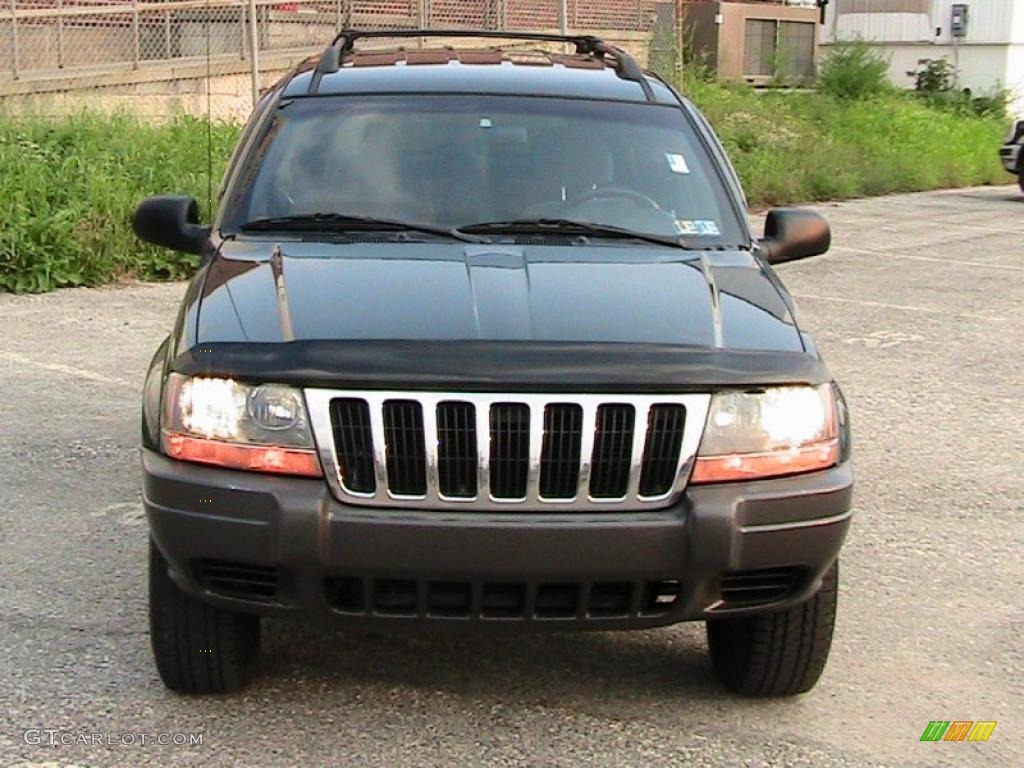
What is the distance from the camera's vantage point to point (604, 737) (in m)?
3.88

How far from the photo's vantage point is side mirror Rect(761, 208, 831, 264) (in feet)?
16.2

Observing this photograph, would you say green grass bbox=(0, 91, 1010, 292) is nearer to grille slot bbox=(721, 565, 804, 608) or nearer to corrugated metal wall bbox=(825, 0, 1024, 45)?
grille slot bbox=(721, 565, 804, 608)

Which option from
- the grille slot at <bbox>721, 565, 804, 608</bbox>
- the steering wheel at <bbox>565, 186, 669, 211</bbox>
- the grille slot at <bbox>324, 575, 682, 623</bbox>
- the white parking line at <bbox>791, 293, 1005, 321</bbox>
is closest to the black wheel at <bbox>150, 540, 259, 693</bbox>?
the grille slot at <bbox>324, 575, 682, 623</bbox>

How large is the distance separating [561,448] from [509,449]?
0.12m

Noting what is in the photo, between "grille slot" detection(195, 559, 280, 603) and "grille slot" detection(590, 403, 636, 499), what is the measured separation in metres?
0.77

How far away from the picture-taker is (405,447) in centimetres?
346

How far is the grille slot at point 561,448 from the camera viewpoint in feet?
11.4

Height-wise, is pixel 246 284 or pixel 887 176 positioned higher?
pixel 246 284

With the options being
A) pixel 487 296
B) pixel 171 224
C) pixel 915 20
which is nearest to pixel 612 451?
pixel 487 296

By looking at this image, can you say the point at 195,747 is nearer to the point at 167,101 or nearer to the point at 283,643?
the point at 283,643

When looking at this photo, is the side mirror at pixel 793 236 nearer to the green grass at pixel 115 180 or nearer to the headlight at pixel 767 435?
the headlight at pixel 767 435

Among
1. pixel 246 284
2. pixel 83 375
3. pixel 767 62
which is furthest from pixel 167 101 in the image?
pixel 767 62

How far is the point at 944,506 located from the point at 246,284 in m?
3.35

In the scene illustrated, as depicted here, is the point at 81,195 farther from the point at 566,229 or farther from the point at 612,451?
the point at 612,451
